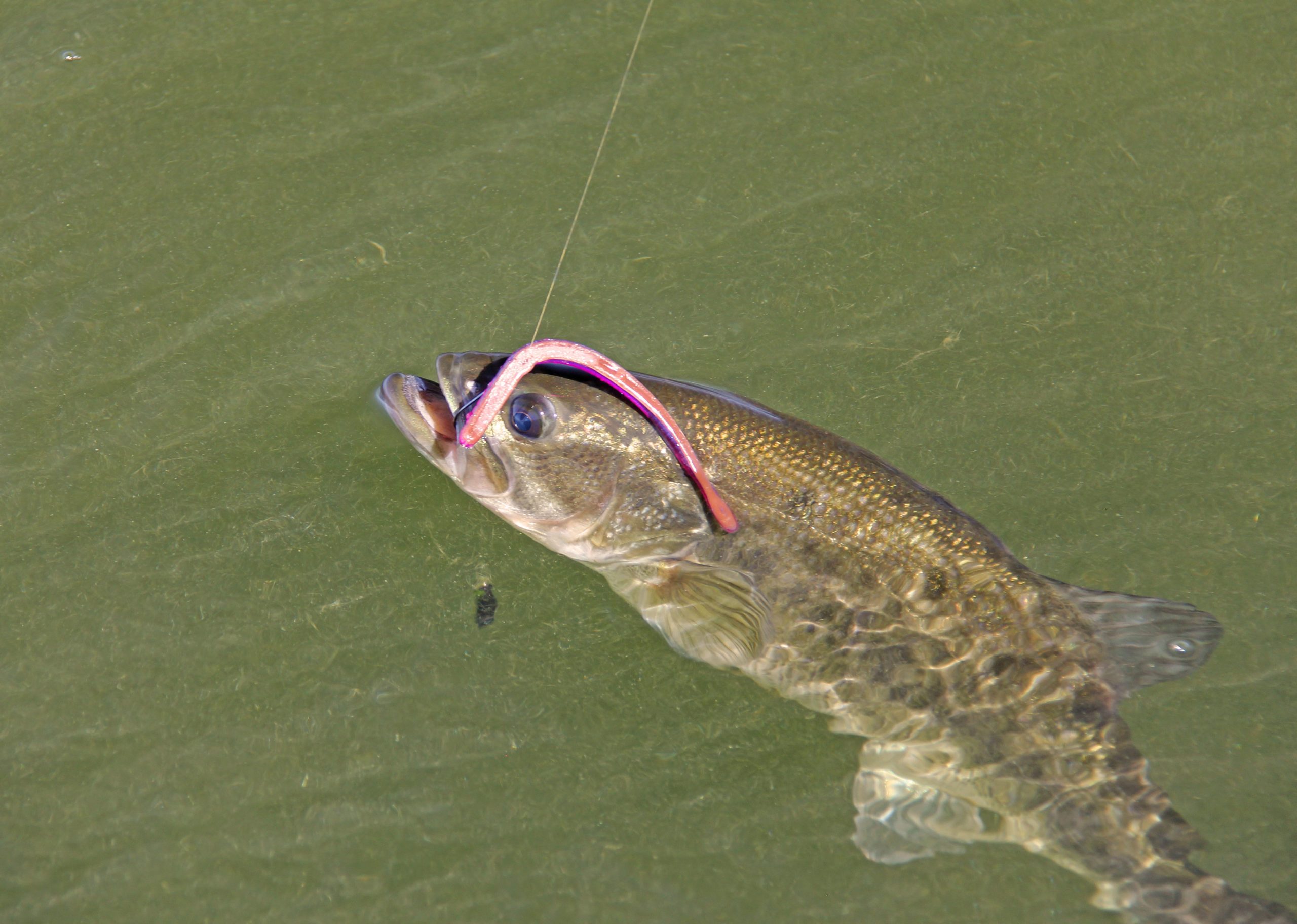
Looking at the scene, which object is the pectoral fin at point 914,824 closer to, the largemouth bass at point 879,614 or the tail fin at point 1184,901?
the largemouth bass at point 879,614

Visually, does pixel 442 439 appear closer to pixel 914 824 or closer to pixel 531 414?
pixel 531 414

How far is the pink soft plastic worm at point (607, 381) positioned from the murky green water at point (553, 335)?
0.64 metres

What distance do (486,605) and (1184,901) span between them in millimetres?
2674

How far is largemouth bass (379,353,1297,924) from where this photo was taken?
3678mm

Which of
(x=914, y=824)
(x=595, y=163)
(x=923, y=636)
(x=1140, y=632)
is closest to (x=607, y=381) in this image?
(x=923, y=636)

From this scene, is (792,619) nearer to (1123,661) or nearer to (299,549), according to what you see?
(1123,661)

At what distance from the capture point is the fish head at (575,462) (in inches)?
159

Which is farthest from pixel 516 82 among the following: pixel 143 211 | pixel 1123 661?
pixel 1123 661

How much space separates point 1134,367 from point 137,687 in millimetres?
4455

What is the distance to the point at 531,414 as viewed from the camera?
4.04 m

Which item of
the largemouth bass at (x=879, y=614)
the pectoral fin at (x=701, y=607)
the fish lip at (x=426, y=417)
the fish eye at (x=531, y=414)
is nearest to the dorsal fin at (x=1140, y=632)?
the largemouth bass at (x=879, y=614)

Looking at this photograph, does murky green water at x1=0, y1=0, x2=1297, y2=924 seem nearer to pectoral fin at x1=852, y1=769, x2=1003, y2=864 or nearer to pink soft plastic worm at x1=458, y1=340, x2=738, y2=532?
pectoral fin at x1=852, y1=769, x2=1003, y2=864

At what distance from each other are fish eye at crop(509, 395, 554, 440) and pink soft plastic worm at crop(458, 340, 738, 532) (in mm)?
99

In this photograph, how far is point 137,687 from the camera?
13.4 feet
